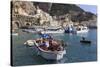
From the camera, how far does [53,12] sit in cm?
219

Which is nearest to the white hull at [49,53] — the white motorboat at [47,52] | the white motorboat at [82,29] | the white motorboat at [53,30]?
the white motorboat at [47,52]

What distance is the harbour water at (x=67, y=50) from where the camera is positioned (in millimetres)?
2045

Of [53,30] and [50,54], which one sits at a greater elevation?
[53,30]

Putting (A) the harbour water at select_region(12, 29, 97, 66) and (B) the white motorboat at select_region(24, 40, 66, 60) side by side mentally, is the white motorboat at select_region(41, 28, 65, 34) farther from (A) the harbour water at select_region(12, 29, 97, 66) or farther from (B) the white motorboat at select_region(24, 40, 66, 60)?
(B) the white motorboat at select_region(24, 40, 66, 60)

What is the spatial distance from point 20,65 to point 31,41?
26 centimetres

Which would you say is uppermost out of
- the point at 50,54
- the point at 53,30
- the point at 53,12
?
the point at 53,12

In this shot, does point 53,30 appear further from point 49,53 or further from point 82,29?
point 82,29

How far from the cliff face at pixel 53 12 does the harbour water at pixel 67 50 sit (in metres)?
0.15

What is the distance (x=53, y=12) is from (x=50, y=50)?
397 mm

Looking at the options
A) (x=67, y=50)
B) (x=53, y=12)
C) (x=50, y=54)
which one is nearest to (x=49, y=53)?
(x=50, y=54)

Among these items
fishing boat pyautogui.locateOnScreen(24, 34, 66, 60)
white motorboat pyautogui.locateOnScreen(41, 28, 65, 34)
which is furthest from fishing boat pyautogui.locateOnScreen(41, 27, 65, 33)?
fishing boat pyautogui.locateOnScreen(24, 34, 66, 60)

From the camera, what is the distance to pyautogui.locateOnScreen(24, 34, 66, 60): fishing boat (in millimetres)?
2119

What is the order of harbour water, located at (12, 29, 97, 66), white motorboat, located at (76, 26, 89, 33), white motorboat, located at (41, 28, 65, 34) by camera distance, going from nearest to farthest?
1. harbour water, located at (12, 29, 97, 66)
2. white motorboat, located at (41, 28, 65, 34)
3. white motorboat, located at (76, 26, 89, 33)

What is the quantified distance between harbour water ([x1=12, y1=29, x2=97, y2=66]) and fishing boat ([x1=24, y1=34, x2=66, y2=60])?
4 centimetres
